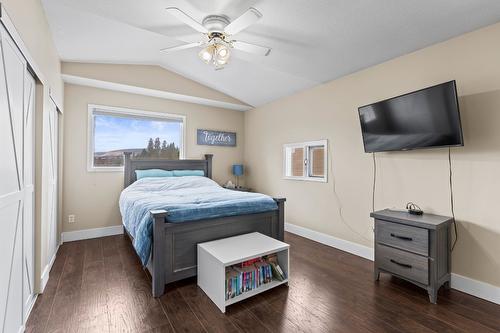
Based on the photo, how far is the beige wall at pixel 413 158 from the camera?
2230mm

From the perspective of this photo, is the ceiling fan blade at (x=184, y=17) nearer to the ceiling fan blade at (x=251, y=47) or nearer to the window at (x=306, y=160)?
the ceiling fan blade at (x=251, y=47)

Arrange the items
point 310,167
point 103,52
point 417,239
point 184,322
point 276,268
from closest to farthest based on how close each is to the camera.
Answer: point 184,322
point 417,239
point 276,268
point 103,52
point 310,167

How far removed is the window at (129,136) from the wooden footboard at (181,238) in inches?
98.3

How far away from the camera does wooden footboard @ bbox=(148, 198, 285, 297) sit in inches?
88.9

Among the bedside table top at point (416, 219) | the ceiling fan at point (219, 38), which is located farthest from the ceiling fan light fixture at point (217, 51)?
the bedside table top at point (416, 219)

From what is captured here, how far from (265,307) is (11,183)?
2106 mm

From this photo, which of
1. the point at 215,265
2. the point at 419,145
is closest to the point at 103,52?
the point at 215,265

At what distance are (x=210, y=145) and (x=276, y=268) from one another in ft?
10.8

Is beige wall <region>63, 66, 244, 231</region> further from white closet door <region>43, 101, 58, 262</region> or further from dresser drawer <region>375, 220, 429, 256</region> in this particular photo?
dresser drawer <region>375, 220, 429, 256</region>

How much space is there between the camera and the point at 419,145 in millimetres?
2500

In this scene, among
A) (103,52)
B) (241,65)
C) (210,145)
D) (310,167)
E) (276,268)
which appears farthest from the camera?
(210,145)

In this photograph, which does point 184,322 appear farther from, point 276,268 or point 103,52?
point 103,52

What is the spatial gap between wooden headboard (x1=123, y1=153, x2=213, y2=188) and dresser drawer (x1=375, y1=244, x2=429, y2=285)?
337 cm

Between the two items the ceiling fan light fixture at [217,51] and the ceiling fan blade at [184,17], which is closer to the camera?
the ceiling fan blade at [184,17]
